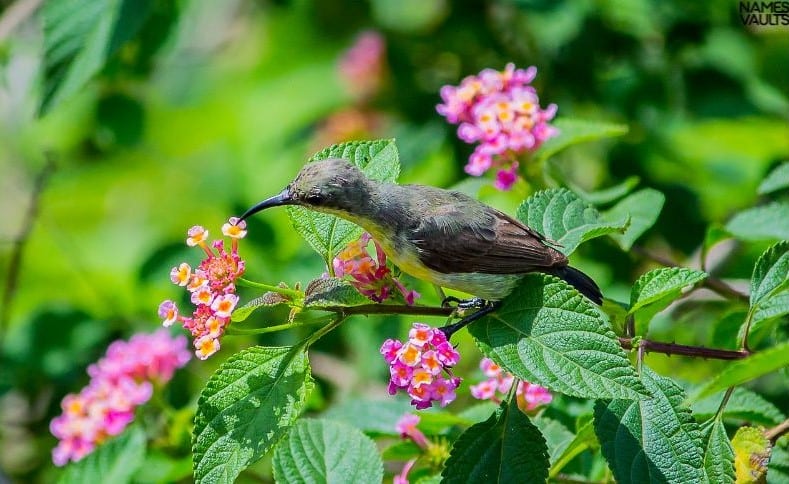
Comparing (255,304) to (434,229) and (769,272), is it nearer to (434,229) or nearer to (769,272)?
(434,229)

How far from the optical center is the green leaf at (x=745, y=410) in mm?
1874

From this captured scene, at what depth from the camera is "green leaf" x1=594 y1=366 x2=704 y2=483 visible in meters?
1.50

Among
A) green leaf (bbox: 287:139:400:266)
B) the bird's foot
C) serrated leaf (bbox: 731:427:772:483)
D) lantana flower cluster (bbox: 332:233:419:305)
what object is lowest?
serrated leaf (bbox: 731:427:772:483)

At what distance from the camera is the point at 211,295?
5.19ft

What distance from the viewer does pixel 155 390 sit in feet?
8.11

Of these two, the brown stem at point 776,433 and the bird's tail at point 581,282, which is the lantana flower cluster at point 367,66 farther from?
the brown stem at point 776,433

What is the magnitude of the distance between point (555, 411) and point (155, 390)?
1.08 m

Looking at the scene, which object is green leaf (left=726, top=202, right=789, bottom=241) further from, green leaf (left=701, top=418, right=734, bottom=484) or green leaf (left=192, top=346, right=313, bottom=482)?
green leaf (left=192, top=346, right=313, bottom=482)

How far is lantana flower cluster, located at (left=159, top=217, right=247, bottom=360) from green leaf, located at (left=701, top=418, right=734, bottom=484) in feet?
2.68

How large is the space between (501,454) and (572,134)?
0.98 m

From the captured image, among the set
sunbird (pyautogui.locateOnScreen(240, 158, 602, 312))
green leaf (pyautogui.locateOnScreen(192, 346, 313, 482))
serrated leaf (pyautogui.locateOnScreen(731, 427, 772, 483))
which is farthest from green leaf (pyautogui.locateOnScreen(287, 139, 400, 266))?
serrated leaf (pyautogui.locateOnScreen(731, 427, 772, 483))

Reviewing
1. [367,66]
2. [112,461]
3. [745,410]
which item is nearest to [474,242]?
[745,410]

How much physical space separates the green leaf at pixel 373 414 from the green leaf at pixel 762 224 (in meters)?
0.88

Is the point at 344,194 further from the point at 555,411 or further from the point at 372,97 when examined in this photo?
the point at 372,97
